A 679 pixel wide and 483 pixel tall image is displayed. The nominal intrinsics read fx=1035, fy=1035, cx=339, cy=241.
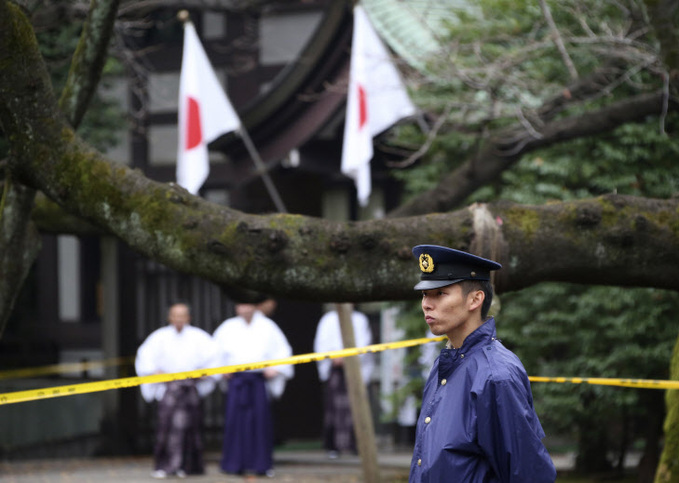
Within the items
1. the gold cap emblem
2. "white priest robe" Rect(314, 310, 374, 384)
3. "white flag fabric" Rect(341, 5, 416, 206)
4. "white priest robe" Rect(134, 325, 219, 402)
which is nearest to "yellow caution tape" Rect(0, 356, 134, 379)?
"white priest robe" Rect(134, 325, 219, 402)

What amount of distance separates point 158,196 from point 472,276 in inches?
86.5

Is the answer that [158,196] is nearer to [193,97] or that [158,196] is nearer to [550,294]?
[193,97]

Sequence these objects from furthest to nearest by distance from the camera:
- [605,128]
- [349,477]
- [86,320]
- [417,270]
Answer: [86,320], [349,477], [605,128], [417,270]

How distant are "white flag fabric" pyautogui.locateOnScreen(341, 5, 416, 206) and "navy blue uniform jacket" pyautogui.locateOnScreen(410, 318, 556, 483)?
5.28 metres

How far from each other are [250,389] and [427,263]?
8.27 m

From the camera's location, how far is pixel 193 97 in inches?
358

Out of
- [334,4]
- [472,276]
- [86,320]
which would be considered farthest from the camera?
[86,320]

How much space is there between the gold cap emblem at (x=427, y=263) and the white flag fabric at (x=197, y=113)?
17.6 ft

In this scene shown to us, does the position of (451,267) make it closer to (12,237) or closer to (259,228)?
(259,228)

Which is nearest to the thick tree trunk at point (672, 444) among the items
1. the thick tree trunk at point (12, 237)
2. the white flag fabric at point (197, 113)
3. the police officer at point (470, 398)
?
the police officer at point (470, 398)

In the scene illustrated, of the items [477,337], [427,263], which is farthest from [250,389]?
[477,337]

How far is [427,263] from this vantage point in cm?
369

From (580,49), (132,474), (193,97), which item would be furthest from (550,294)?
(132,474)

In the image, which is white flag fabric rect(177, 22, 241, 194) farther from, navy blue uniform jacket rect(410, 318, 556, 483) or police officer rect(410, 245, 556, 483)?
navy blue uniform jacket rect(410, 318, 556, 483)
